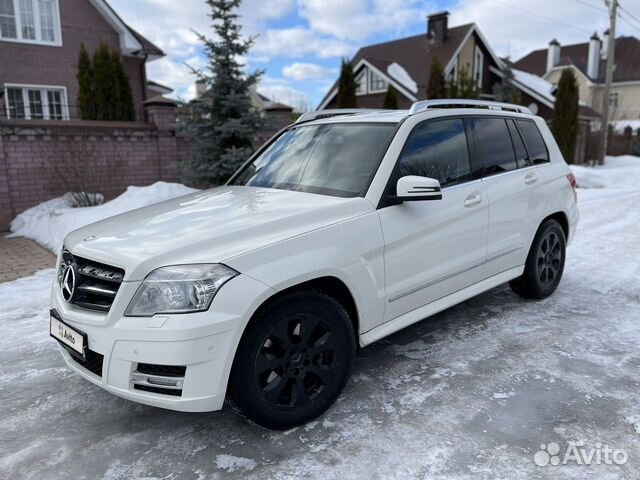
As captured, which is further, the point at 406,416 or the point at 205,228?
the point at 406,416

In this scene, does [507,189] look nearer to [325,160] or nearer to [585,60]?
[325,160]

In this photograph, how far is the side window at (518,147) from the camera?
4676 millimetres

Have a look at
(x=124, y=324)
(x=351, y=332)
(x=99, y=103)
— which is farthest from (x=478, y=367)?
(x=99, y=103)

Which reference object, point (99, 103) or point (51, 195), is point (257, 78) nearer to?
point (51, 195)

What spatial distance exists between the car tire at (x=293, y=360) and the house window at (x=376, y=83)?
89.0 feet

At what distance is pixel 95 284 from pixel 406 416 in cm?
194

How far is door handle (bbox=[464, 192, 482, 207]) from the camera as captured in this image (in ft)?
12.9

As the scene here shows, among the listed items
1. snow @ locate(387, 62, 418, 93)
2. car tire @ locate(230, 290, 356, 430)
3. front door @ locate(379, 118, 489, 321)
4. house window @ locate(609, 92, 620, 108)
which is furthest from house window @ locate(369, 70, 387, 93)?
house window @ locate(609, 92, 620, 108)

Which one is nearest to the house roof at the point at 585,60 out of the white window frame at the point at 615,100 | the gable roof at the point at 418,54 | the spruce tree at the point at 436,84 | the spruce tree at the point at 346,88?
the white window frame at the point at 615,100

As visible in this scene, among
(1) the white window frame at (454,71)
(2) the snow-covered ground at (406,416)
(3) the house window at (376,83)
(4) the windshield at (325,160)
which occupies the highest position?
(1) the white window frame at (454,71)

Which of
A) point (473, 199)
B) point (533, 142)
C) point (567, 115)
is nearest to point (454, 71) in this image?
point (567, 115)

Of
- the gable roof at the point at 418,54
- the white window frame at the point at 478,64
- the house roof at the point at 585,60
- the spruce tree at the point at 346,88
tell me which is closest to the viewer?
the spruce tree at the point at 346,88

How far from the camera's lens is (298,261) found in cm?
279

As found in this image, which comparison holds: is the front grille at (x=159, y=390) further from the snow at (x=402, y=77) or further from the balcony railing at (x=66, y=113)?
the snow at (x=402, y=77)
